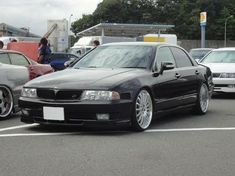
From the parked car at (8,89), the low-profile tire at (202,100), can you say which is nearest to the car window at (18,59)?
the parked car at (8,89)

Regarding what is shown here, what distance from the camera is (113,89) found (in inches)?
297

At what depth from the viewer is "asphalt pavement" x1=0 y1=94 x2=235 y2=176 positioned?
5598 millimetres

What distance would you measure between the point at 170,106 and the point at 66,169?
380 centimetres

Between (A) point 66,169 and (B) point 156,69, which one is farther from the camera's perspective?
(B) point 156,69

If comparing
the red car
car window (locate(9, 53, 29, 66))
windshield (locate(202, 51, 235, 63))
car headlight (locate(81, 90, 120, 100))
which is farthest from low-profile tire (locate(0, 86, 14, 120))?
windshield (locate(202, 51, 235, 63))

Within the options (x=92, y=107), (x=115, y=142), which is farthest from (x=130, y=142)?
(x=92, y=107)

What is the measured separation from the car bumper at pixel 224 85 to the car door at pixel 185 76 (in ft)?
12.8

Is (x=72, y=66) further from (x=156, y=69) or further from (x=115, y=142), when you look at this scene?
(x=115, y=142)

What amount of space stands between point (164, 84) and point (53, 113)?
208 centimetres

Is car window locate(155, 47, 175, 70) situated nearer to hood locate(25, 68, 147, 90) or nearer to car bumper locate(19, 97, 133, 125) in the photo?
hood locate(25, 68, 147, 90)

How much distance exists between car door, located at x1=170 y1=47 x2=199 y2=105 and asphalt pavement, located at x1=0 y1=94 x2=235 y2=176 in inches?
27.2

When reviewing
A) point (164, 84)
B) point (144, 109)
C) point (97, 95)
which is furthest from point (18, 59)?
point (97, 95)

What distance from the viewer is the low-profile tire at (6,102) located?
9.59 metres

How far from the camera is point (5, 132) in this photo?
26.2ft
